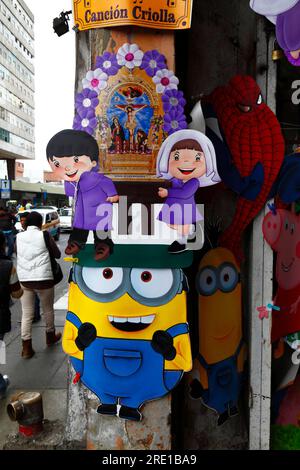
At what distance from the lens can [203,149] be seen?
2791 mm

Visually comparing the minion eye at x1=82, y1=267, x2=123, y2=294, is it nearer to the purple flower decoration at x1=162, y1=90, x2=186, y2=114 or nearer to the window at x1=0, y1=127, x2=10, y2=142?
the purple flower decoration at x1=162, y1=90, x2=186, y2=114

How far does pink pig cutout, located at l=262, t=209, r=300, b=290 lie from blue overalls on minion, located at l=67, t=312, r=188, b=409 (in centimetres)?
112

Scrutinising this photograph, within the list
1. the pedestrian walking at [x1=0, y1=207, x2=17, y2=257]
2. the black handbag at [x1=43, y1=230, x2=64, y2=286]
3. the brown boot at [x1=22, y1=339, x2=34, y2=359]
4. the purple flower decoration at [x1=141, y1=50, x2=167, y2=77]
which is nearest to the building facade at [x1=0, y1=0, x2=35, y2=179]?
the pedestrian walking at [x1=0, y1=207, x2=17, y2=257]

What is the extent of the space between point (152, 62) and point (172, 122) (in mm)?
468

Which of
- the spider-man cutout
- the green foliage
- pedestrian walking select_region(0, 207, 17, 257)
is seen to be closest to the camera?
the spider-man cutout

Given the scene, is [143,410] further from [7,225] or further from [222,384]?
[7,225]

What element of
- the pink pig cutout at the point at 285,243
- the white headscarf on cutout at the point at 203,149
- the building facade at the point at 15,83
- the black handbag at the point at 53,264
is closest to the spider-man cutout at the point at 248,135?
the pink pig cutout at the point at 285,243

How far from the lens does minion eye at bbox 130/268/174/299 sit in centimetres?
285

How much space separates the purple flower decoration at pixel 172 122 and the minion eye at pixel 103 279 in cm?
109

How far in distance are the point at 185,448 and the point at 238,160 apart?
258 centimetres

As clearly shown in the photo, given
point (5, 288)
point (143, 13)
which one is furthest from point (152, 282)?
point (5, 288)

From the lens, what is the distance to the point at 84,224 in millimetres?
2887

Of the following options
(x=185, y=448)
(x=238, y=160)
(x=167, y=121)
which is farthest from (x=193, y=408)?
(x=167, y=121)
